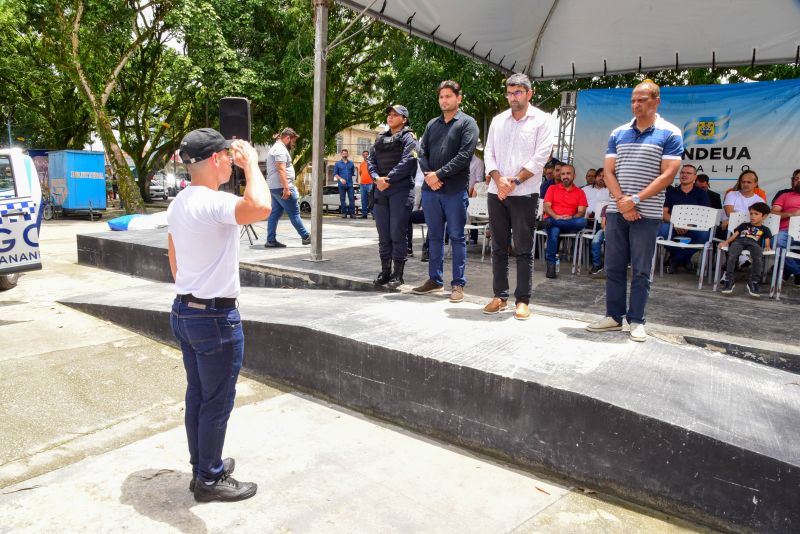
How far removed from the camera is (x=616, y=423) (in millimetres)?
2834

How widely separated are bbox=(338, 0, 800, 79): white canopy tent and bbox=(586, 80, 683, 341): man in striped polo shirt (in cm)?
374

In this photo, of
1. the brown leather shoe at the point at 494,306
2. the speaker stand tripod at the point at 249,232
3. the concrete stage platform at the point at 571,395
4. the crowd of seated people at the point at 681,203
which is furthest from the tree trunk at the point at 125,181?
the brown leather shoe at the point at 494,306

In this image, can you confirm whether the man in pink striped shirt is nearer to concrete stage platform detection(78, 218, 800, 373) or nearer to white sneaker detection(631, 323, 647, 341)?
concrete stage platform detection(78, 218, 800, 373)

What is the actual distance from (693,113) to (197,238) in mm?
8596

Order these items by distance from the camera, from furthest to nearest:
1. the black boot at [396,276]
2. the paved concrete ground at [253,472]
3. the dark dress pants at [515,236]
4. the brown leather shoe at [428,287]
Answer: the black boot at [396,276] < the brown leather shoe at [428,287] < the dark dress pants at [515,236] < the paved concrete ground at [253,472]

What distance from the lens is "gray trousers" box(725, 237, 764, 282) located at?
6027 millimetres

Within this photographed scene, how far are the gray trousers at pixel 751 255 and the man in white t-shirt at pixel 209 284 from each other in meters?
5.53

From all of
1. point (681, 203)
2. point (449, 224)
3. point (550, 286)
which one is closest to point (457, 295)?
point (449, 224)

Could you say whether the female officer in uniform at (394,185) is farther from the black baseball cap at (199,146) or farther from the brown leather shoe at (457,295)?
the black baseball cap at (199,146)

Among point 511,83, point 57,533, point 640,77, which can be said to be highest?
point 640,77

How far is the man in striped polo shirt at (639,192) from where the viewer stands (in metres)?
3.96

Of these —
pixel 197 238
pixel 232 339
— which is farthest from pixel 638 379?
pixel 197 238

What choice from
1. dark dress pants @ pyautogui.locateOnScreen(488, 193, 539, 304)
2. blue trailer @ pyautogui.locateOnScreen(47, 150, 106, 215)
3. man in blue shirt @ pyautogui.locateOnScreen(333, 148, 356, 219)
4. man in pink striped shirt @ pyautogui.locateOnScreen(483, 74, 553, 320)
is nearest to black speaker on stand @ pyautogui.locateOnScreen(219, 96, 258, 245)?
man in pink striped shirt @ pyautogui.locateOnScreen(483, 74, 553, 320)

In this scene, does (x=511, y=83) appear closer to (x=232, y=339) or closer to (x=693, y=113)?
(x=232, y=339)
